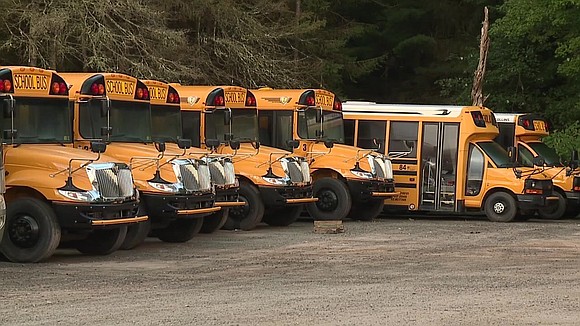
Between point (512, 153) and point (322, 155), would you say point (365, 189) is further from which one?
point (512, 153)

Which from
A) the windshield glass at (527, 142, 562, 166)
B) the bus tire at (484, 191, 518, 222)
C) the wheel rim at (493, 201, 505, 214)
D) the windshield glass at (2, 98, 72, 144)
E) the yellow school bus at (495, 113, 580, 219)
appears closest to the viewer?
the windshield glass at (2, 98, 72, 144)

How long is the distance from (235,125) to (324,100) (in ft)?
9.29

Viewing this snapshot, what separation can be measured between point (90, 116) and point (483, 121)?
10960mm

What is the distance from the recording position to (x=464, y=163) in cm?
2625

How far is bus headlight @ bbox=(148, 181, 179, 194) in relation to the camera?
704 inches

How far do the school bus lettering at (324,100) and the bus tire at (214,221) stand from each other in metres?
4.61

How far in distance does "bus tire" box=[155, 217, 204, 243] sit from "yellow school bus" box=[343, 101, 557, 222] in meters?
7.93

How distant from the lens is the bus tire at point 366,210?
25.5 m

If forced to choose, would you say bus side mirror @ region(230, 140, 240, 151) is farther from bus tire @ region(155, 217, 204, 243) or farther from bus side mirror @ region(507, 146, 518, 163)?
bus side mirror @ region(507, 146, 518, 163)

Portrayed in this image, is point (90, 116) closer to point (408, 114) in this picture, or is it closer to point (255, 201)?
point (255, 201)

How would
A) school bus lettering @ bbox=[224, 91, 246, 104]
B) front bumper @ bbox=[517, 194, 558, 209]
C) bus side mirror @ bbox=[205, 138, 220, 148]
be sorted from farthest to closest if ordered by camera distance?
front bumper @ bbox=[517, 194, 558, 209]
school bus lettering @ bbox=[224, 91, 246, 104]
bus side mirror @ bbox=[205, 138, 220, 148]

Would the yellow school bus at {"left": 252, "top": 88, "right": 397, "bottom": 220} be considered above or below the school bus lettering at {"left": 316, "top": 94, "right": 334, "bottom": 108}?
below

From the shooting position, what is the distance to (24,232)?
15.9 m

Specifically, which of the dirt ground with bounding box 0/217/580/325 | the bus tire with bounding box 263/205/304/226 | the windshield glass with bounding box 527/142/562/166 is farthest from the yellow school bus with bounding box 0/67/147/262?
the windshield glass with bounding box 527/142/562/166
